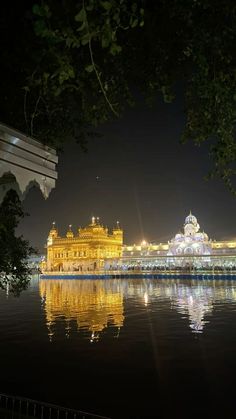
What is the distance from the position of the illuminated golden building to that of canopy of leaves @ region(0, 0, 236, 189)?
113648mm

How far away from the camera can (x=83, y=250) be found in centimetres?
12662

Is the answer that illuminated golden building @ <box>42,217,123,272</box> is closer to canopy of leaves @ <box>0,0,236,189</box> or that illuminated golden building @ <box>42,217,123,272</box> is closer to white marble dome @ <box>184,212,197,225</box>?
white marble dome @ <box>184,212,197,225</box>

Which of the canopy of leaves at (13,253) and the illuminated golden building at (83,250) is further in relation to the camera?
the illuminated golden building at (83,250)

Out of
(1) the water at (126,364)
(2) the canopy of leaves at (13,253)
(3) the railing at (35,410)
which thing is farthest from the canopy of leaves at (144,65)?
(1) the water at (126,364)

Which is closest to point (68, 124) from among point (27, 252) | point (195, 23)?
point (195, 23)

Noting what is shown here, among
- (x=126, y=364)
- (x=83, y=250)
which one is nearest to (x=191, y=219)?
(x=83, y=250)

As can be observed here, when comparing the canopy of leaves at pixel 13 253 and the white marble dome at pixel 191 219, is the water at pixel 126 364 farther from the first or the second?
the white marble dome at pixel 191 219

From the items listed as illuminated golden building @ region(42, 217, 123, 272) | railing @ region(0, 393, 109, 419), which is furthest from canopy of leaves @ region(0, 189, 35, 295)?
illuminated golden building @ region(42, 217, 123, 272)

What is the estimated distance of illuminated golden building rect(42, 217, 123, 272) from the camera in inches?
4833

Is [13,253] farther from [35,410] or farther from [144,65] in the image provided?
[144,65]

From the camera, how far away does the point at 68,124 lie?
6.16 metres

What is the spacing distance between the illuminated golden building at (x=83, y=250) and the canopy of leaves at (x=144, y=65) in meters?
114

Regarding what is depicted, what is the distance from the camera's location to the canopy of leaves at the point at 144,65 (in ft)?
12.2

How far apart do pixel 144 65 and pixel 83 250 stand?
122983 millimetres
